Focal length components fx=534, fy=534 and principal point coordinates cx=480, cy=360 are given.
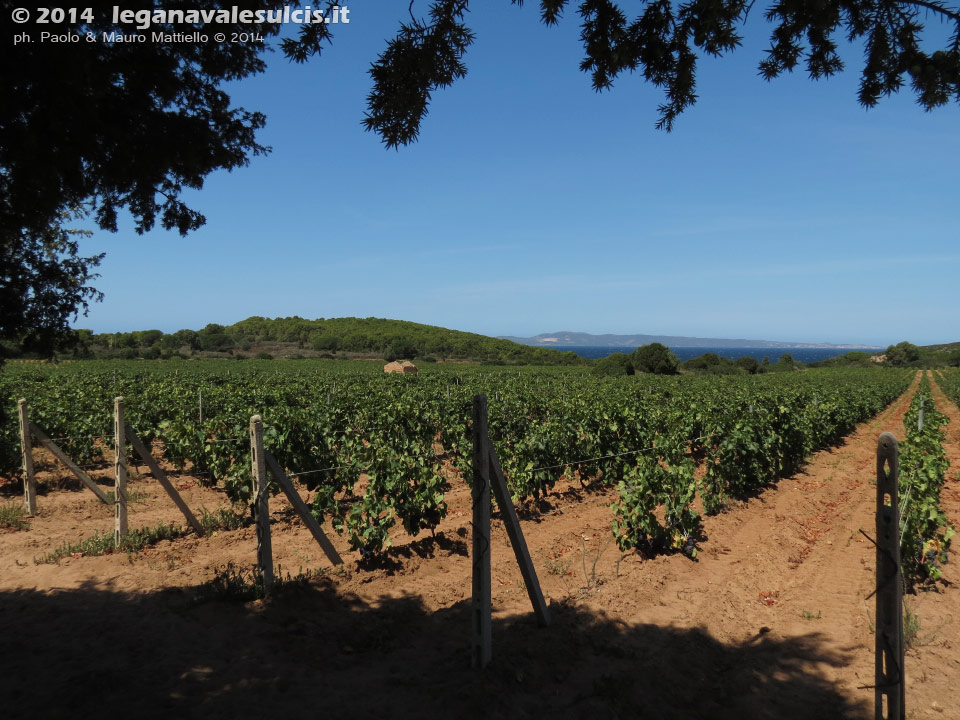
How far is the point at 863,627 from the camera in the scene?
4469mm

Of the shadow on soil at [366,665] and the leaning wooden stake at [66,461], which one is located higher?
the leaning wooden stake at [66,461]

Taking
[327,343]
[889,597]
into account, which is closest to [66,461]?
[889,597]

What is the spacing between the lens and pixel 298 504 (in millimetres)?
5207

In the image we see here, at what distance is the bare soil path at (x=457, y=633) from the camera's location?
11.4ft

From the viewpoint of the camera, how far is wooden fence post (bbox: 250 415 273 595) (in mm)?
4941

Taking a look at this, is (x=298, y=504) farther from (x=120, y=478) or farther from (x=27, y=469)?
(x=27, y=469)

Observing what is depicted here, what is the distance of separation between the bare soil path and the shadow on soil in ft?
0.05

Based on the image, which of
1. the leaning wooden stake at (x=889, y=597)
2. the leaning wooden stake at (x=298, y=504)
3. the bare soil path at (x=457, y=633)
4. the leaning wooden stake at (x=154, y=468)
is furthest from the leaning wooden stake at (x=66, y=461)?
the leaning wooden stake at (x=889, y=597)

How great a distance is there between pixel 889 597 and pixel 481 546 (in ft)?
7.82

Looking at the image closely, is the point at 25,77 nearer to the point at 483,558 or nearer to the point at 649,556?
the point at 483,558

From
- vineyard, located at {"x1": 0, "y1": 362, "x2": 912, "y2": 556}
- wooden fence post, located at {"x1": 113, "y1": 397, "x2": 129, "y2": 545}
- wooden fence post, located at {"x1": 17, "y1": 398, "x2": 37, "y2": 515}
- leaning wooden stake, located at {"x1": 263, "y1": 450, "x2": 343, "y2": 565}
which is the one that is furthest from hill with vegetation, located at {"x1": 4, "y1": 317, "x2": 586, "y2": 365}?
leaning wooden stake, located at {"x1": 263, "y1": 450, "x2": 343, "y2": 565}

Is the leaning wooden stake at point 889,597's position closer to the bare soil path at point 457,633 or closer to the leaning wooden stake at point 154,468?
the bare soil path at point 457,633

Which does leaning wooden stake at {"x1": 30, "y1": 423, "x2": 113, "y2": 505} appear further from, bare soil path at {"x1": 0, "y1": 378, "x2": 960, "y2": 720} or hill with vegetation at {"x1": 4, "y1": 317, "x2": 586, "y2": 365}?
hill with vegetation at {"x1": 4, "y1": 317, "x2": 586, "y2": 365}

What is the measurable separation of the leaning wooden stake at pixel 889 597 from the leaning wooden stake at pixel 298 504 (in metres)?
4.38
